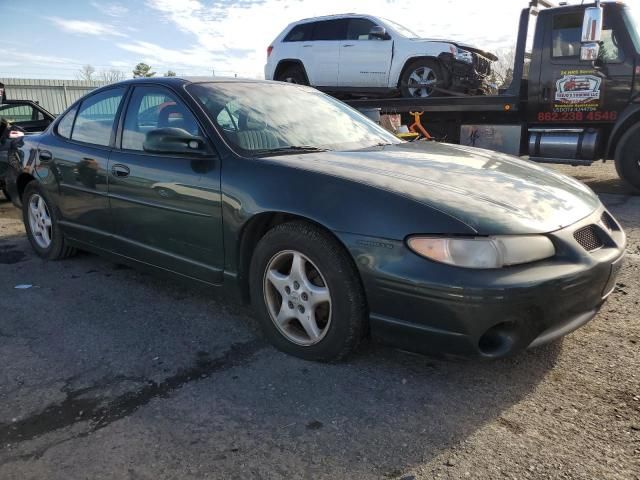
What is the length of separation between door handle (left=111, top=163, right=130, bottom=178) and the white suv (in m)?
6.72

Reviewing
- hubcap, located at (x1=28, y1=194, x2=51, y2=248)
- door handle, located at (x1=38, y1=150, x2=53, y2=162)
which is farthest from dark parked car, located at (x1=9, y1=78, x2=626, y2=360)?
hubcap, located at (x1=28, y1=194, x2=51, y2=248)

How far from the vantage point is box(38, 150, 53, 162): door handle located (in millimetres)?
4405

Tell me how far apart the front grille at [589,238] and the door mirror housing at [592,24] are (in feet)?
15.4

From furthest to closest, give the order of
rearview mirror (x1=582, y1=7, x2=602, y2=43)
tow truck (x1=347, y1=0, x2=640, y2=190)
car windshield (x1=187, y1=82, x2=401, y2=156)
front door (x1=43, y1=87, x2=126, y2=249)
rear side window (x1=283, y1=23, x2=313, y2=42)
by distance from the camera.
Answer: rear side window (x1=283, y1=23, x2=313, y2=42), tow truck (x1=347, y1=0, x2=640, y2=190), rearview mirror (x1=582, y1=7, x2=602, y2=43), front door (x1=43, y1=87, x2=126, y2=249), car windshield (x1=187, y1=82, x2=401, y2=156)

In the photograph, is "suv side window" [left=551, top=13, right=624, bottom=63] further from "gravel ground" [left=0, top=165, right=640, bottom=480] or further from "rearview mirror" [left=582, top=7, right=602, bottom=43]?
"gravel ground" [left=0, top=165, right=640, bottom=480]

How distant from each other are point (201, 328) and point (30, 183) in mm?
2628

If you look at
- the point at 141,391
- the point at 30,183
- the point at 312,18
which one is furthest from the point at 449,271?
the point at 312,18

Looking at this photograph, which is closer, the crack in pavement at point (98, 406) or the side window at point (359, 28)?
the crack in pavement at point (98, 406)

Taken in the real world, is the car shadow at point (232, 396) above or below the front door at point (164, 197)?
below

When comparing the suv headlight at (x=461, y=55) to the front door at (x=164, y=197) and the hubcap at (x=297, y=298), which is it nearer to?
the front door at (x=164, y=197)

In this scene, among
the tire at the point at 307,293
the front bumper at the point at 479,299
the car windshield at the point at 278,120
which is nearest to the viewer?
the front bumper at the point at 479,299

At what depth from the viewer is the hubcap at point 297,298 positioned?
106 inches

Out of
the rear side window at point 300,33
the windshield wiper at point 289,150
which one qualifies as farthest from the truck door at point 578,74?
the windshield wiper at point 289,150

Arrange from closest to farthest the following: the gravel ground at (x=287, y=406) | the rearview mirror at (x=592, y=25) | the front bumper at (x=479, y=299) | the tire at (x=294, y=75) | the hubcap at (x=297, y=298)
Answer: the gravel ground at (x=287, y=406) → the front bumper at (x=479, y=299) → the hubcap at (x=297, y=298) → the rearview mirror at (x=592, y=25) → the tire at (x=294, y=75)
